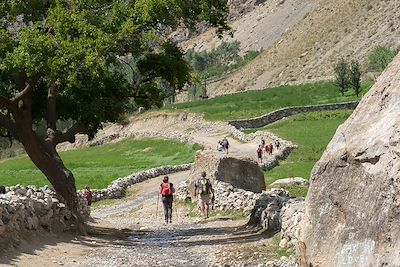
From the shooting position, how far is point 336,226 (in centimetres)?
1002

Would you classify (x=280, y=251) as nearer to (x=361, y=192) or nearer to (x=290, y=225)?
(x=290, y=225)

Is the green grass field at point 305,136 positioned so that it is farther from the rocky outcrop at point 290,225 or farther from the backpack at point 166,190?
the rocky outcrop at point 290,225

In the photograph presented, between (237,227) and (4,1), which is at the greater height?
(4,1)

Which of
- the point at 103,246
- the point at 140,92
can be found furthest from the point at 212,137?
the point at 103,246

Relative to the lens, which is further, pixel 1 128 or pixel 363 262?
pixel 1 128

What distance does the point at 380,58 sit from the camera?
368 feet

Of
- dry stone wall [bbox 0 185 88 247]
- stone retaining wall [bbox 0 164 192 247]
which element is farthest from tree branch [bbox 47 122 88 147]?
dry stone wall [bbox 0 185 88 247]

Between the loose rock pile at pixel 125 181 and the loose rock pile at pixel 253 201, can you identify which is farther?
the loose rock pile at pixel 125 181

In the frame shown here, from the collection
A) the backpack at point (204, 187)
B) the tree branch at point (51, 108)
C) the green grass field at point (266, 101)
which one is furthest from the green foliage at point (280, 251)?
the green grass field at point (266, 101)

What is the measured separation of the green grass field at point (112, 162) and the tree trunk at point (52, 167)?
1036 inches

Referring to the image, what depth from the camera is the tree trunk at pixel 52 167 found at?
23.7m

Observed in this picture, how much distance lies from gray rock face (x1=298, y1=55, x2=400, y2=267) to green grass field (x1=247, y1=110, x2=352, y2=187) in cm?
2264

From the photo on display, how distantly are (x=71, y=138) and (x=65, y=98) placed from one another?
142 cm

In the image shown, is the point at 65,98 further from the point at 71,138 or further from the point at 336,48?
the point at 336,48
